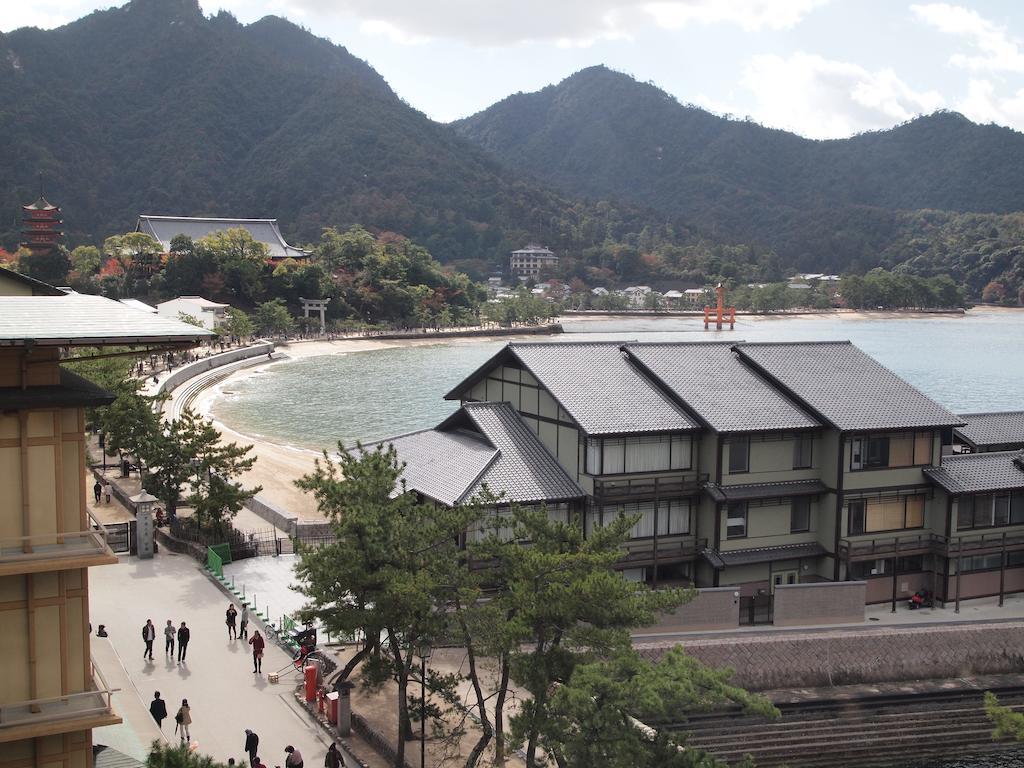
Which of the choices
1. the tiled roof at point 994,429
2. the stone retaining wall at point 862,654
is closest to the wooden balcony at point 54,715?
the stone retaining wall at point 862,654

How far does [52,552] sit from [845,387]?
19.0 meters

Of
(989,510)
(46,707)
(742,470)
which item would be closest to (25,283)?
(46,707)

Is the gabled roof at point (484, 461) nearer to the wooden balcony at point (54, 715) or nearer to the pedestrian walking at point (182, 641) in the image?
the pedestrian walking at point (182, 641)

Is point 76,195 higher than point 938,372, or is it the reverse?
point 76,195

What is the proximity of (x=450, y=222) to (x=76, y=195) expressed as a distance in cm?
6547

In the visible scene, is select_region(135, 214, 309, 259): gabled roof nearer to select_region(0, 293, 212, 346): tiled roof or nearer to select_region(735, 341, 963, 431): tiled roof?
select_region(735, 341, 963, 431): tiled roof

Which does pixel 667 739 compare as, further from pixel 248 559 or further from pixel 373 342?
→ pixel 373 342

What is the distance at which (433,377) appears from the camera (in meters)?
76.3

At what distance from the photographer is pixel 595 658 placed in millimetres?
13453

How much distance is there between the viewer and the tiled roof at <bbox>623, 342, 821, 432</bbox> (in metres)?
21.5

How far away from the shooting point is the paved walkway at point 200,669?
14.8 meters

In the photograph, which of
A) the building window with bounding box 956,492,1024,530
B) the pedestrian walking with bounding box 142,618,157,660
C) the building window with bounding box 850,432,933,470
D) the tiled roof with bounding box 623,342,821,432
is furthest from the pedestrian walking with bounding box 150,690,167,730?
the building window with bounding box 956,492,1024,530

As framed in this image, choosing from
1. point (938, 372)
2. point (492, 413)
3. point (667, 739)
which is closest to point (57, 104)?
point (938, 372)

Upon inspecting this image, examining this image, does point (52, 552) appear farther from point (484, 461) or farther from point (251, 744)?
point (484, 461)
